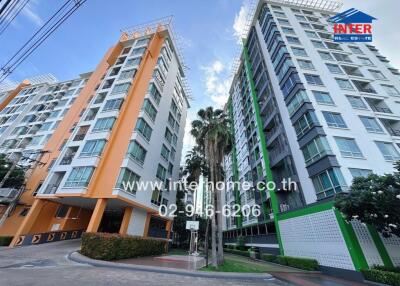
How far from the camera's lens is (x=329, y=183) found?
2053 cm

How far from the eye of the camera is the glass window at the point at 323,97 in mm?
26281

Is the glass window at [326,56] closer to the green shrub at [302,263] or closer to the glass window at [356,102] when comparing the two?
the glass window at [356,102]

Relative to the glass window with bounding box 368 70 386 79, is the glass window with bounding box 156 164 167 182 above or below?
below

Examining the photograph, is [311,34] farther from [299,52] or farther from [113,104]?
[113,104]

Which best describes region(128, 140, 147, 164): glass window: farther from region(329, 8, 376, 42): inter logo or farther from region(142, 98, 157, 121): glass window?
Result: region(329, 8, 376, 42): inter logo

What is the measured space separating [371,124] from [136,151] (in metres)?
29.4

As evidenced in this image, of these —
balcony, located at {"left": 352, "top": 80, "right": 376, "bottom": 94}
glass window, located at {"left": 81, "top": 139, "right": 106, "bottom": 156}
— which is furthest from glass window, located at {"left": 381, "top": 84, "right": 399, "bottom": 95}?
glass window, located at {"left": 81, "top": 139, "right": 106, "bottom": 156}

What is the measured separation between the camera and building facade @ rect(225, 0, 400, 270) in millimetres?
18531

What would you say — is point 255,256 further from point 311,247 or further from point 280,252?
point 311,247

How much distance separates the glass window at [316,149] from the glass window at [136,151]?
820 inches

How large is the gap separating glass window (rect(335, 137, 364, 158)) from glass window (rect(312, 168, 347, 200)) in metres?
2.75

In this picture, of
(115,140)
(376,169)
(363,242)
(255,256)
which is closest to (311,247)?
(363,242)

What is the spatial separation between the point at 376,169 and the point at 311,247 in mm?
10680

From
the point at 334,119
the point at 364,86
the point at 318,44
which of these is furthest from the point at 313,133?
the point at 318,44
